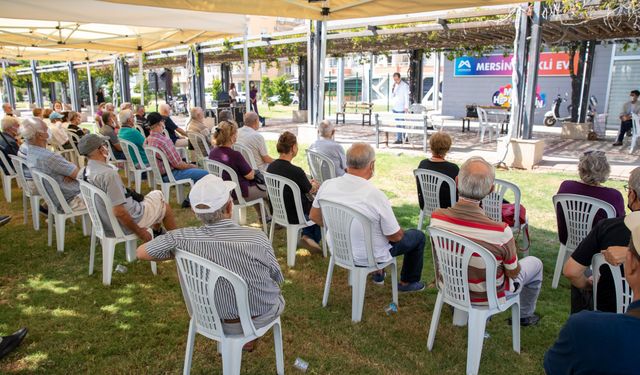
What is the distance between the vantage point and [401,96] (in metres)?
10.9

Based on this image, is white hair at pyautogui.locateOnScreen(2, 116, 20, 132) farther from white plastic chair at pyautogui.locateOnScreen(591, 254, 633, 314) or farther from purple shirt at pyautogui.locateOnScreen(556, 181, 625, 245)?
white plastic chair at pyautogui.locateOnScreen(591, 254, 633, 314)

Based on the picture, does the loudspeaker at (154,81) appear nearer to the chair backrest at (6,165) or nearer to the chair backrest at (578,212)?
the chair backrest at (6,165)

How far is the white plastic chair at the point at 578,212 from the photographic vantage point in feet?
9.68

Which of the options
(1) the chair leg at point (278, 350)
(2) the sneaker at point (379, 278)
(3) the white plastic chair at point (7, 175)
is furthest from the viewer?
(3) the white plastic chair at point (7, 175)

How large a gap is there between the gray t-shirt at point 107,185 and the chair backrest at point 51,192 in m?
0.61

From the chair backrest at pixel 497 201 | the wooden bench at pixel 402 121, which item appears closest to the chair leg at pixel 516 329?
the chair backrest at pixel 497 201

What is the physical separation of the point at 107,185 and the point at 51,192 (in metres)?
1.09

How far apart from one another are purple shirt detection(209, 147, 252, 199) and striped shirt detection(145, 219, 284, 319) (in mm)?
2270

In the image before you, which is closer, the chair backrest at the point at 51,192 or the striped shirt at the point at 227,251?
the striped shirt at the point at 227,251

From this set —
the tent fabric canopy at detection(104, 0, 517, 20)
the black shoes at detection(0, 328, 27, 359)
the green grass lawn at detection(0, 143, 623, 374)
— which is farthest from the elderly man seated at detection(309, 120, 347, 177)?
the black shoes at detection(0, 328, 27, 359)

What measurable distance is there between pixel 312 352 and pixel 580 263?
5.16ft

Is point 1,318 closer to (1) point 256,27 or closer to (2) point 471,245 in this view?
(2) point 471,245

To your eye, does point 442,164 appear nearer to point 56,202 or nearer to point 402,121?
point 56,202

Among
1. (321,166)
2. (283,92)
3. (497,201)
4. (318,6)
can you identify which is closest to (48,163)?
(321,166)
